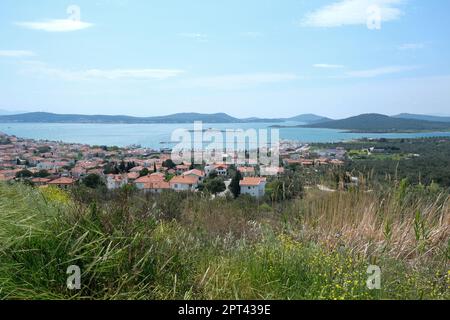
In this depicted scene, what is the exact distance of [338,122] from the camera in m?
12.6

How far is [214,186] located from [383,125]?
722cm

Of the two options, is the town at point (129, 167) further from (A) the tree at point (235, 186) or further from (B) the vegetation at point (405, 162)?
(B) the vegetation at point (405, 162)

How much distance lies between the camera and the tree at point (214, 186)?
20.4 ft

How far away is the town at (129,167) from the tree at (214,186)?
0.06 feet

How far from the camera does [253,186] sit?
618 centimetres

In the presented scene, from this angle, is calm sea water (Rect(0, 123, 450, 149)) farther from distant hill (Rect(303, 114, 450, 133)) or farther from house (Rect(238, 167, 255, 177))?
house (Rect(238, 167, 255, 177))

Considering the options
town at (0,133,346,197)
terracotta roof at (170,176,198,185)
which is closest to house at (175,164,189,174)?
town at (0,133,346,197)

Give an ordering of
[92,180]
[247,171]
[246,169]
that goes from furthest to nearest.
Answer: [246,169]
[247,171]
[92,180]

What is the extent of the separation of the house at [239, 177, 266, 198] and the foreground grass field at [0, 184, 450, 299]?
1.48 m

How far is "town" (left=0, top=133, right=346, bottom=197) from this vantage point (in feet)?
19.8

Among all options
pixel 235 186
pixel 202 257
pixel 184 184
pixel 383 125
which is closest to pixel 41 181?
pixel 184 184

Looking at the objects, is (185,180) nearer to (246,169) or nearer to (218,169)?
(246,169)

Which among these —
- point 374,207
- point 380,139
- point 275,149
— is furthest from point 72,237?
point 380,139
